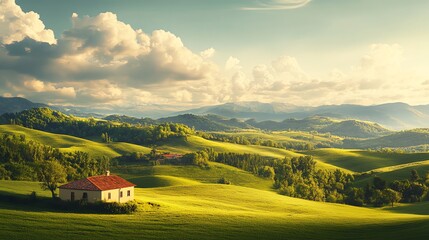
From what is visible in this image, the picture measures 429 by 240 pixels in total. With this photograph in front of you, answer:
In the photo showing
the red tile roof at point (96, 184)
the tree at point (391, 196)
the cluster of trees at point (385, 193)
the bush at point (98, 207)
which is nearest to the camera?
the bush at point (98, 207)

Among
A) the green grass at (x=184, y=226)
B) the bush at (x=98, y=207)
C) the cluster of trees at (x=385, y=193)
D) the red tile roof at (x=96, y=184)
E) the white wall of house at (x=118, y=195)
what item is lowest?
the cluster of trees at (x=385, y=193)

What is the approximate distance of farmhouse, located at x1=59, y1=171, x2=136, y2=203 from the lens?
8075 cm

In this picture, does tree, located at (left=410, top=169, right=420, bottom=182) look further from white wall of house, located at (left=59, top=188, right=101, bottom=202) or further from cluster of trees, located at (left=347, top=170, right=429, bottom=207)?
white wall of house, located at (left=59, top=188, right=101, bottom=202)

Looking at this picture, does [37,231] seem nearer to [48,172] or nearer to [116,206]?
[116,206]

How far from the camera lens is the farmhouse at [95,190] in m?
80.8

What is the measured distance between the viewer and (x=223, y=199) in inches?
4505

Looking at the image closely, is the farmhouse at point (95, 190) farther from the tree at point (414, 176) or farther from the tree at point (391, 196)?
the tree at point (414, 176)

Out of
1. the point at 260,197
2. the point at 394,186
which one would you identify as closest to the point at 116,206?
the point at 260,197

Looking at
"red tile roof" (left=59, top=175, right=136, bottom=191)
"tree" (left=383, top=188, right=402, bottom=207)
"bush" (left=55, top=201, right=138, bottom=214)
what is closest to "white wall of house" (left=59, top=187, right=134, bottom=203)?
"red tile roof" (left=59, top=175, right=136, bottom=191)

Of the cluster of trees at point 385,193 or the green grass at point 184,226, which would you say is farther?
the cluster of trees at point 385,193

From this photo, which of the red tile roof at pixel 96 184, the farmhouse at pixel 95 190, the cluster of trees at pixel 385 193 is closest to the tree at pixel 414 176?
the cluster of trees at pixel 385 193

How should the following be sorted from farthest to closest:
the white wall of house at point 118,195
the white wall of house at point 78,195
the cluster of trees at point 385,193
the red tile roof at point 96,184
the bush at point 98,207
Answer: the cluster of trees at point 385,193
the white wall of house at point 118,195
the red tile roof at point 96,184
the white wall of house at point 78,195
the bush at point 98,207

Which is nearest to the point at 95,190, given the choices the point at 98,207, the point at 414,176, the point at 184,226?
the point at 98,207

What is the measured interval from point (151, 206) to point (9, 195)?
97.8 ft
